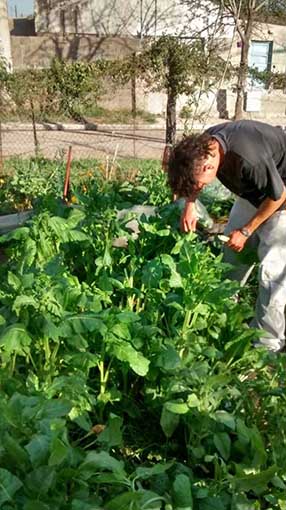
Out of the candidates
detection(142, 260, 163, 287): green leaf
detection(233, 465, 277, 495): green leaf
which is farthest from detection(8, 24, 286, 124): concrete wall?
detection(233, 465, 277, 495): green leaf

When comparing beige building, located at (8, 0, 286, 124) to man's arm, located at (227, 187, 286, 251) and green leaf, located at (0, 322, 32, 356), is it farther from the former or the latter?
green leaf, located at (0, 322, 32, 356)

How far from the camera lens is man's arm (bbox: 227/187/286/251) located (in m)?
2.59

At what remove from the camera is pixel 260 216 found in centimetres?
262

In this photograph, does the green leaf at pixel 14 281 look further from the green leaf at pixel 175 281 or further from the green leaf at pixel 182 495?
the green leaf at pixel 182 495

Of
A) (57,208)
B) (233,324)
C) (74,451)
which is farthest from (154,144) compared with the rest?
(74,451)

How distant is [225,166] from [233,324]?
2.57 feet

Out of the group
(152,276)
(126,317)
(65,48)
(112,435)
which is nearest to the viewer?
(112,435)

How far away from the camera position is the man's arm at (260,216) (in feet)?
8.49

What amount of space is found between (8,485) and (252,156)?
6.05 ft

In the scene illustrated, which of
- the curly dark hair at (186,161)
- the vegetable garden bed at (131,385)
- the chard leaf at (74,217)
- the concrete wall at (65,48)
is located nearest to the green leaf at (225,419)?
the vegetable garden bed at (131,385)

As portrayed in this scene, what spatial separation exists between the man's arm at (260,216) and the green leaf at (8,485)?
1828 millimetres

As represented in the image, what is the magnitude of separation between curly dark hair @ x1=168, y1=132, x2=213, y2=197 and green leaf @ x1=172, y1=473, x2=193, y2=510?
4.66ft

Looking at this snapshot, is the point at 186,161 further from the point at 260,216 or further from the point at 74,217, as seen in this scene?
the point at 74,217

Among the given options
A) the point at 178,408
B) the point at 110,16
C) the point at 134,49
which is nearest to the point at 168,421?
the point at 178,408
